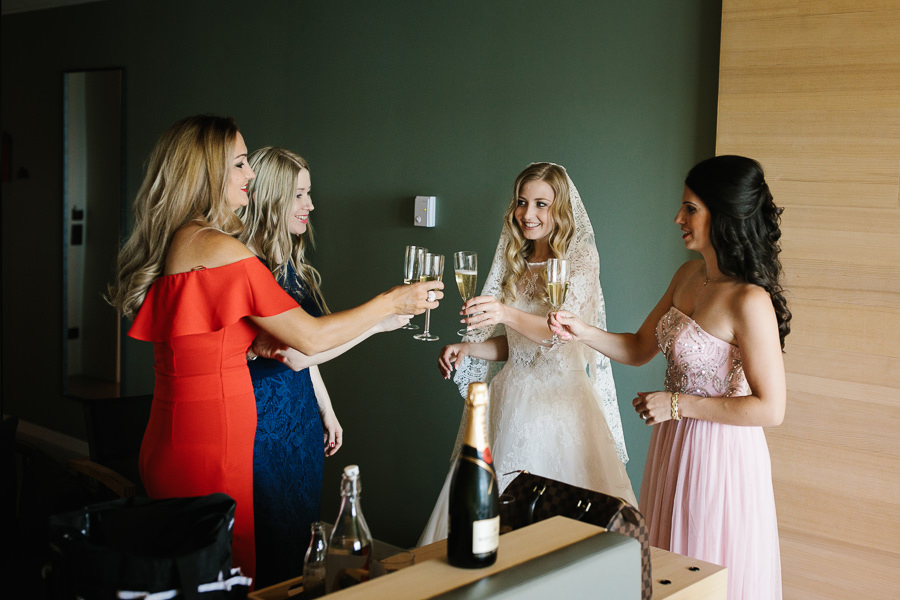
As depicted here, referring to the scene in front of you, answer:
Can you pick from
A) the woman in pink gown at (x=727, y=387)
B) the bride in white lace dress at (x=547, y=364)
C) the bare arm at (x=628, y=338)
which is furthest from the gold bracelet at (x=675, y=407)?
the bride in white lace dress at (x=547, y=364)

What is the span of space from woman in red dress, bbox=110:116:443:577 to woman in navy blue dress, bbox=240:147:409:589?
0.27 meters

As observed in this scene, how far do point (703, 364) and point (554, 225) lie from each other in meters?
0.85

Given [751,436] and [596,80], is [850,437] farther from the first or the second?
[596,80]

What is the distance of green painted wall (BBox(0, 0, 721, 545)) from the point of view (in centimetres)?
315

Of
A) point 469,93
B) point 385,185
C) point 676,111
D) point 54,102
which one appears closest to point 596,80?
point 676,111

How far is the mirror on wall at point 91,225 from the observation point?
5.57 m

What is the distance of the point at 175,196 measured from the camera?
2.11 meters

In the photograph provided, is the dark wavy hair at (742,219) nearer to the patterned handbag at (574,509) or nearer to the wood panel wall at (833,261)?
the wood panel wall at (833,261)

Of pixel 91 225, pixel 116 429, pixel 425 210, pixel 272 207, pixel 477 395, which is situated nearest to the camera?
pixel 477 395

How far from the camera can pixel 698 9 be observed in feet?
9.76

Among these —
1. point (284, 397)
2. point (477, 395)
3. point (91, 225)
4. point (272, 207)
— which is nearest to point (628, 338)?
point (284, 397)

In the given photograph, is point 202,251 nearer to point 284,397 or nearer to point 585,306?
point 284,397

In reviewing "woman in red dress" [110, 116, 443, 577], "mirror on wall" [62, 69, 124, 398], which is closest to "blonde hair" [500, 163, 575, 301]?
"woman in red dress" [110, 116, 443, 577]

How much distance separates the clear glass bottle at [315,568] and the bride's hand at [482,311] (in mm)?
1176
